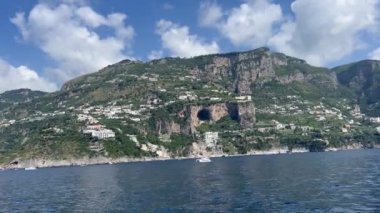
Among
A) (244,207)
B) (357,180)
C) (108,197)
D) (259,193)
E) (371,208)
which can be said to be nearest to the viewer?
(371,208)

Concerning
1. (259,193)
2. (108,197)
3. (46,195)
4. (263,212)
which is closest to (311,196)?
(259,193)

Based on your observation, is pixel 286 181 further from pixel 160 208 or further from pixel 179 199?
pixel 160 208

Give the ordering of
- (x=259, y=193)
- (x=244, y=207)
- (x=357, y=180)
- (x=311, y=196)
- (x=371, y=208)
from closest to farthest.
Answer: (x=371, y=208)
(x=244, y=207)
(x=311, y=196)
(x=259, y=193)
(x=357, y=180)

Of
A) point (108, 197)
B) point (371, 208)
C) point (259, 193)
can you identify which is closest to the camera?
point (371, 208)

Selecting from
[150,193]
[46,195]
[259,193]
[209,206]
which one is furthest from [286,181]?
[46,195]

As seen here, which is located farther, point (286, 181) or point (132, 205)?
point (286, 181)

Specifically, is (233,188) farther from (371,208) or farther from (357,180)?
(371,208)

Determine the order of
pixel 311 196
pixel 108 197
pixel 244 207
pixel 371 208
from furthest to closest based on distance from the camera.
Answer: pixel 108 197
pixel 311 196
pixel 244 207
pixel 371 208

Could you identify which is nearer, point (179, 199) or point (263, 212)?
point (263, 212)
